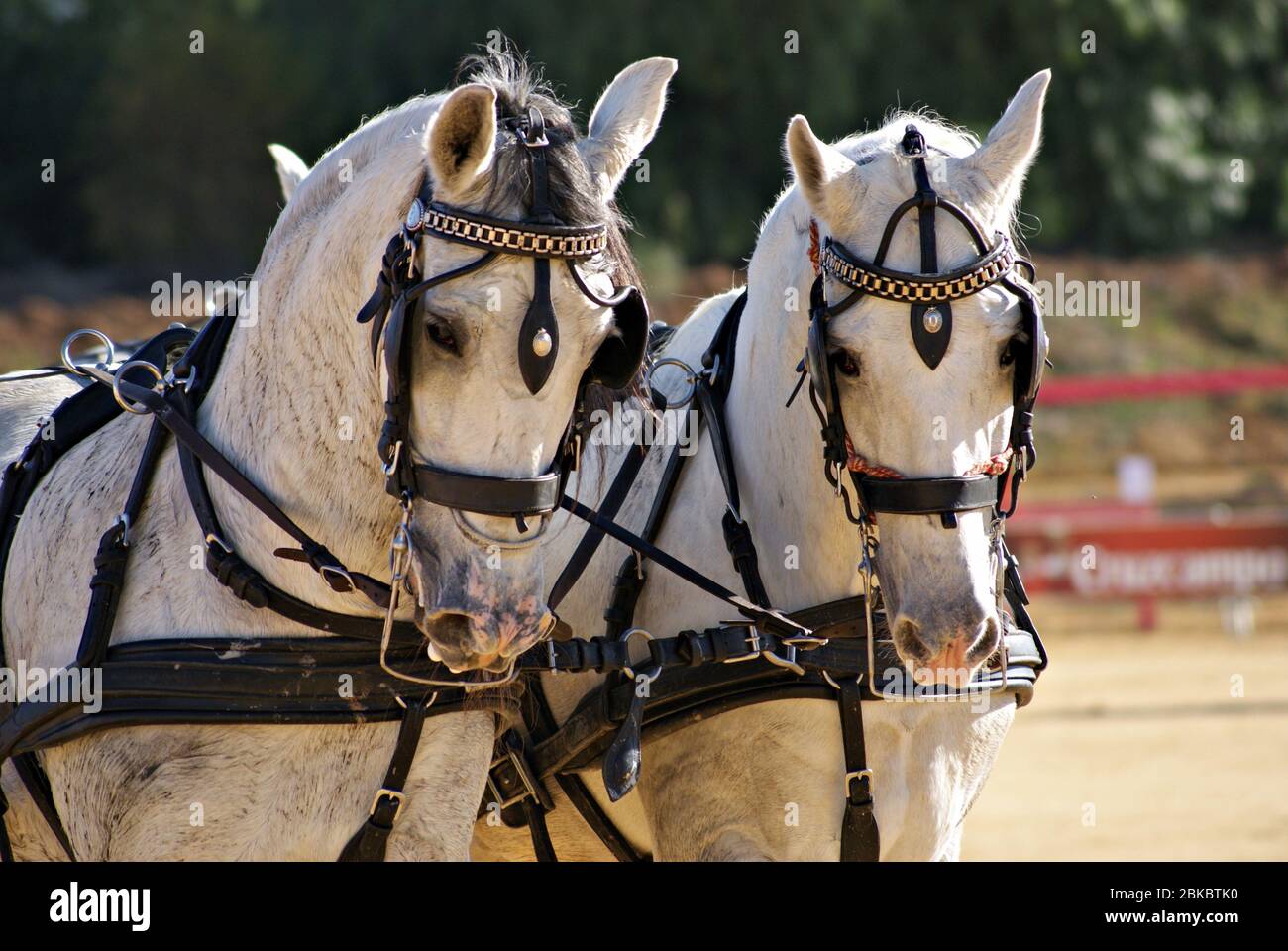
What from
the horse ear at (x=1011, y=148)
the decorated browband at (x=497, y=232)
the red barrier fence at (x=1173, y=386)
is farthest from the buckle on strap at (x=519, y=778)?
the red barrier fence at (x=1173, y=386)

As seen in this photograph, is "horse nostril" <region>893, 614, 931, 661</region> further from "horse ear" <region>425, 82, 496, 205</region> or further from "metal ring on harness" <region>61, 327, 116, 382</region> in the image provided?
"metal ring on harness" <region>61, 327, 116, 382</region>

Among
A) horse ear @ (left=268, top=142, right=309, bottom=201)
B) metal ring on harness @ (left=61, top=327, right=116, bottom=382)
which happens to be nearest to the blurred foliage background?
horse ear @ (left=268, top=142, right=309, bottom=201)

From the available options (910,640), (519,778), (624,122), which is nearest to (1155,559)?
(519,778)

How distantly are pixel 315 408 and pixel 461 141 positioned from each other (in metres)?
0.56

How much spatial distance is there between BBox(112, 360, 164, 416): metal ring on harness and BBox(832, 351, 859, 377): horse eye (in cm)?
129

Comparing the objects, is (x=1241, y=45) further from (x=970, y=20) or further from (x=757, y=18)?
(x=757, y=18)

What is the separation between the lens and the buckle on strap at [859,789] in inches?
116

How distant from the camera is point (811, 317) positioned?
279 cm

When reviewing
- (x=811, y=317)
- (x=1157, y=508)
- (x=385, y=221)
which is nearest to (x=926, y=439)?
(x=811, y=317)

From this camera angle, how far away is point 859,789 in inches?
116

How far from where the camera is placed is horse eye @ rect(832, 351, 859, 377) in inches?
108

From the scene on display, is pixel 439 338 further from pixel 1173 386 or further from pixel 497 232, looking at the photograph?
pixel 1173 386

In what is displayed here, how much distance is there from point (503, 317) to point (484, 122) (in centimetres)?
31

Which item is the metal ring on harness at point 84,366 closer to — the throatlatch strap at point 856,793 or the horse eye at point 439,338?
the horse eye at point 439,338
